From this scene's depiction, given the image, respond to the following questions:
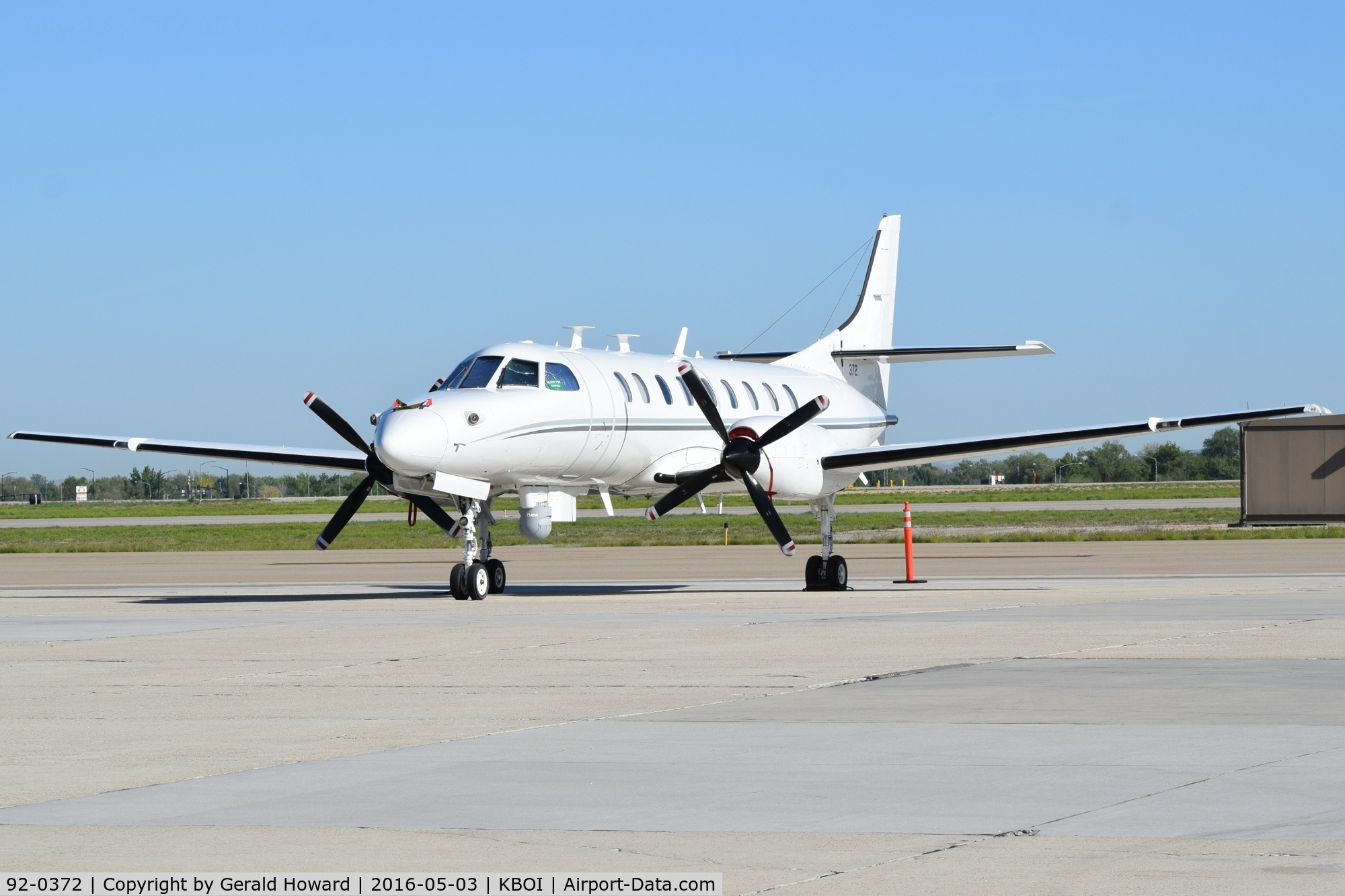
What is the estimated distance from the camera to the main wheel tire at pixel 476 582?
23.5 metres

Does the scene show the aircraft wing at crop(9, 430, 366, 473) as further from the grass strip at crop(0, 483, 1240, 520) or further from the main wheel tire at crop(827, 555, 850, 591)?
the grass strip at crop(0, 483, 1240, 520)

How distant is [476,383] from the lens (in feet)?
76.6

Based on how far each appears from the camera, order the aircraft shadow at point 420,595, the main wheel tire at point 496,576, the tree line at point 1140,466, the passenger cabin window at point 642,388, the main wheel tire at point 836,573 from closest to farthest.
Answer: the aircraft shadow at point 420,595 → the main wheel tire at point 496,576 → the passenger cabin window at point 642,388 → the main wheel tire at point 836,573 → the tree line at point 1140,466

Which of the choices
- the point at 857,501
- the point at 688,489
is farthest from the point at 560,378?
the point at 857,501

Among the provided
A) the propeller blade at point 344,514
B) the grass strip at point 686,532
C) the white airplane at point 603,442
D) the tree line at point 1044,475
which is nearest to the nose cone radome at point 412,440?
the white airplane at point 603,442

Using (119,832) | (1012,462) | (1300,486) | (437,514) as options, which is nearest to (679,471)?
(437,514)

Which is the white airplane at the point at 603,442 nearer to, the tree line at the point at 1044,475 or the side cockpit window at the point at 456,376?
the side cockpit window at the point at 456,376

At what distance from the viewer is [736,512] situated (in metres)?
89.1

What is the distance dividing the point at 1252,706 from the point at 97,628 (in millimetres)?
14124

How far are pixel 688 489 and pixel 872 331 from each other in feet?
27.3

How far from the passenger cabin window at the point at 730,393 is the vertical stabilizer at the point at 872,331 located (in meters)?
3.98

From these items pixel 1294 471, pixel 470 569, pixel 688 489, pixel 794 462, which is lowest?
pixel 470 569

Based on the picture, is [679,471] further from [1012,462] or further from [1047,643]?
[1012,462]

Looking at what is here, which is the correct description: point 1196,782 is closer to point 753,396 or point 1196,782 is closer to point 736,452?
point 736,452
